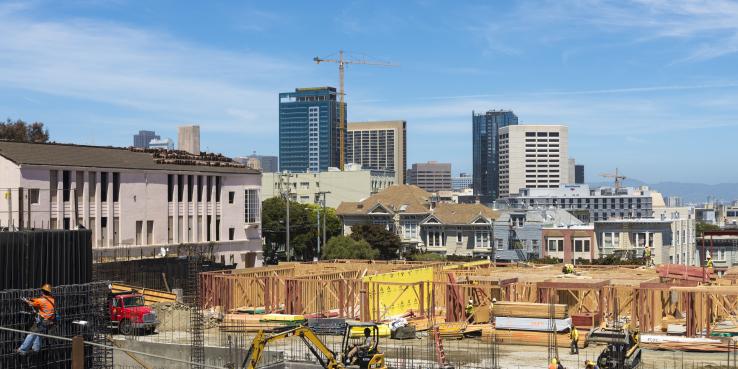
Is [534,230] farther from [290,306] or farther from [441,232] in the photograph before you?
[290,306]

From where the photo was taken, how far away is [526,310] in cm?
3941

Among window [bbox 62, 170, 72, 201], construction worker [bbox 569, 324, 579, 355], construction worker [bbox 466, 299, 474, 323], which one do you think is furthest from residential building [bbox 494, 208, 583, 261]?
construction worker [bbox 569, 324, 579, 355]

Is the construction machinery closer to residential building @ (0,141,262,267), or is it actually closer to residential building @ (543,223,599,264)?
residential building @ (0,141,262,267)

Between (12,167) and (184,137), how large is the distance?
258ft

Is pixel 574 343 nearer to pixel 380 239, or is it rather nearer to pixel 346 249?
pixel 346 249

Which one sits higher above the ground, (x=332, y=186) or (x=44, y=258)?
(x=332, y=186)

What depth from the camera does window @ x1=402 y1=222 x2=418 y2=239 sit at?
12988 centimetres

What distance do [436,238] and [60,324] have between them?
311 ft

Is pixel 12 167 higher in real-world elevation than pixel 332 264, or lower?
higher

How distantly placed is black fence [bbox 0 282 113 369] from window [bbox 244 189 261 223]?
156 ft

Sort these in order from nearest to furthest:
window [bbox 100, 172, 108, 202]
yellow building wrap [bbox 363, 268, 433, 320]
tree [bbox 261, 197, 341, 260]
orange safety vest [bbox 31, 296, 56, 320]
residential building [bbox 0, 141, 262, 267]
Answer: orange safety vest [bbox 31, 296, 56, 320]
yellow building wrap [bbox 363, 268, 433, 320]
residential building [bbox 0, 141, 262, 267]
window [bbox 100, 172, 108, 202]
tree [bbox 261, 197, 341, 260]

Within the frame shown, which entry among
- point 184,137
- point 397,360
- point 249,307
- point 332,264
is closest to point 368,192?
point 184,137

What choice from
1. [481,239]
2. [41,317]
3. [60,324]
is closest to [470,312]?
[60,324]

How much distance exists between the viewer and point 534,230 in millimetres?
115375
